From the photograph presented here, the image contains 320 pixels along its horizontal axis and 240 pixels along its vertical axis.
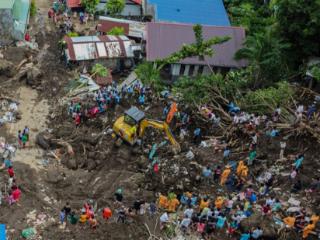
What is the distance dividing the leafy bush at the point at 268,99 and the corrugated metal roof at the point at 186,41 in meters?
6.56

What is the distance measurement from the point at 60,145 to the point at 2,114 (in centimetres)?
446

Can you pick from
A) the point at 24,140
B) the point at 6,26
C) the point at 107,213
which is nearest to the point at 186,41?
the point at 6,26

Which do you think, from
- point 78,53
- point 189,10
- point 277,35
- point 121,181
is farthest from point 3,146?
point 189,10

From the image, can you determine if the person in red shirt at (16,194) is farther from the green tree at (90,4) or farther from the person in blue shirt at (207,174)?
the green tree at (90,4)

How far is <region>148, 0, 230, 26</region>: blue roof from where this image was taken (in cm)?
3816

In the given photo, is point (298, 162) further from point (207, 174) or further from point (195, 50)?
point (195, 50)

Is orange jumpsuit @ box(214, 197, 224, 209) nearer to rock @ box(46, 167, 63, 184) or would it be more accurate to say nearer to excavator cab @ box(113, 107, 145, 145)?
excavator cab @ box(113, 107, 145, 145)

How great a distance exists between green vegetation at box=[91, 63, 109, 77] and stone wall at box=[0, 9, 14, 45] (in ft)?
22.0

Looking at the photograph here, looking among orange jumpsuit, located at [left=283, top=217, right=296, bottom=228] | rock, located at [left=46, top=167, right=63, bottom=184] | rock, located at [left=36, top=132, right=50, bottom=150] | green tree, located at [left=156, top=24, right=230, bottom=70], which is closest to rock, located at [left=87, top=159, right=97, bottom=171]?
rock, located at [left=46, top=167, right=63, bottom=184]

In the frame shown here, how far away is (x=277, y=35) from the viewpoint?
30281 mm

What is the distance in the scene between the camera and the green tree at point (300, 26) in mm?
27766

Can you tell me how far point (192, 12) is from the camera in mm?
39094

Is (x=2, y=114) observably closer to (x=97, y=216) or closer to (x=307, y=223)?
(x=97, y=216)

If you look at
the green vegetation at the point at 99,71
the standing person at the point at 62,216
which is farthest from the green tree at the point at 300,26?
the standing person at the point at 62,216
